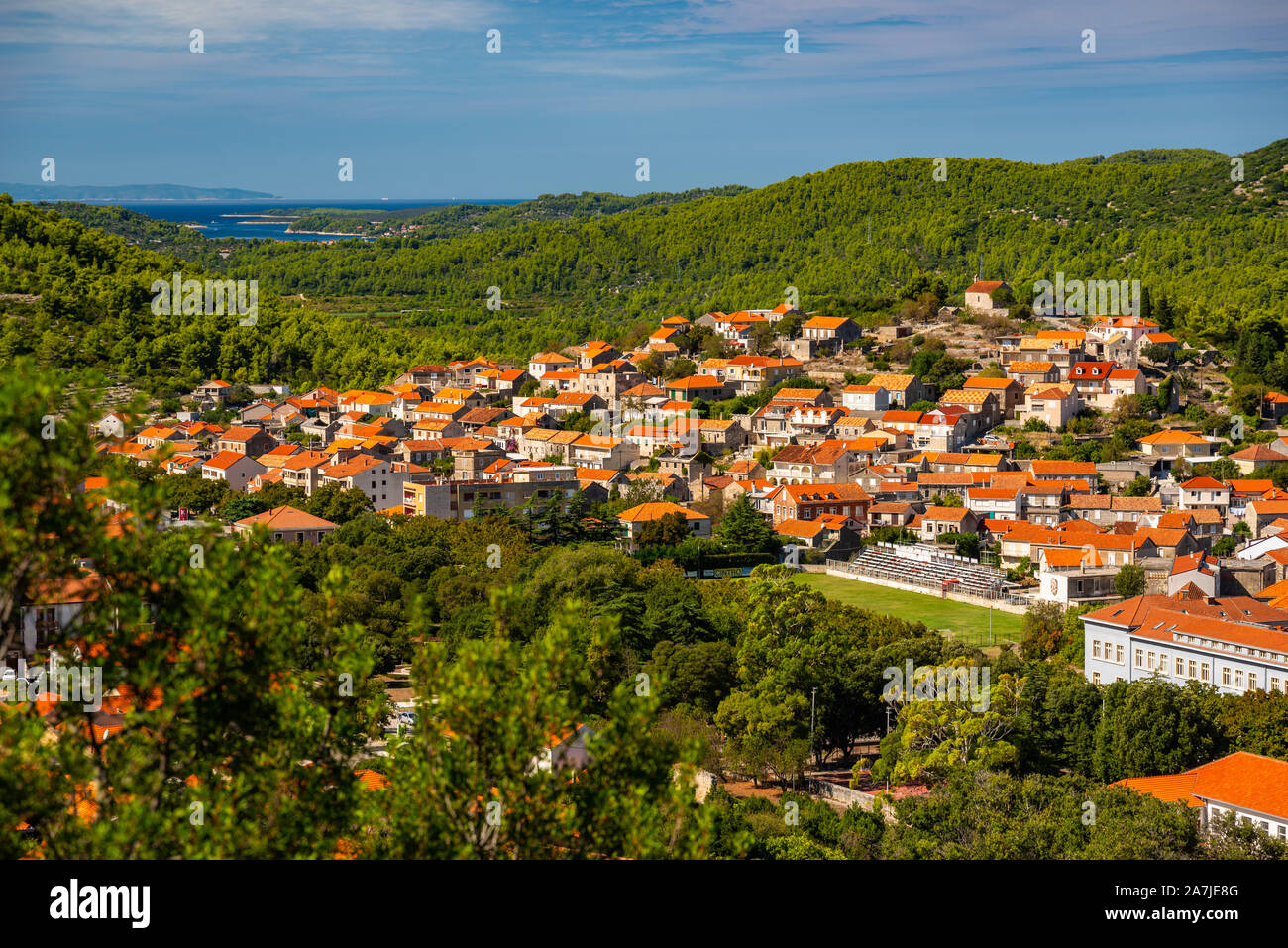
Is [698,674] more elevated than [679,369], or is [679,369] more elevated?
→ [679,369]

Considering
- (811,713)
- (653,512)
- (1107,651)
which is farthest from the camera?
(653,512)

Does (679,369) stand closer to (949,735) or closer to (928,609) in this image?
(928,609)

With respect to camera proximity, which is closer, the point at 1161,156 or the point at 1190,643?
the point at 1190,643

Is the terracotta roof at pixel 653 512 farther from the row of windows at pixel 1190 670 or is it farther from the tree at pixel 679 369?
the tree at pixel 679 369

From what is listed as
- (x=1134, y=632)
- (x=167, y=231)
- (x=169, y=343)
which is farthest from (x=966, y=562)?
(x=167, y=231)

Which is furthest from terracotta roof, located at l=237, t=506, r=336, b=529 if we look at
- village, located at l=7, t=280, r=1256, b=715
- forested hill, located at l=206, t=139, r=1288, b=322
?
forested hill, located at l=206, t=139, r=1288, b=322

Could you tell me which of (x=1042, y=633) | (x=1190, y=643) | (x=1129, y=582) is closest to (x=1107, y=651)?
(x=1190, y=643)

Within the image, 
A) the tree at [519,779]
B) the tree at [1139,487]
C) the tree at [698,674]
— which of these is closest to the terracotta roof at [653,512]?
the tree at [1139,487]

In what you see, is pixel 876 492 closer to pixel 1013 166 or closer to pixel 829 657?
pixel 829 657
